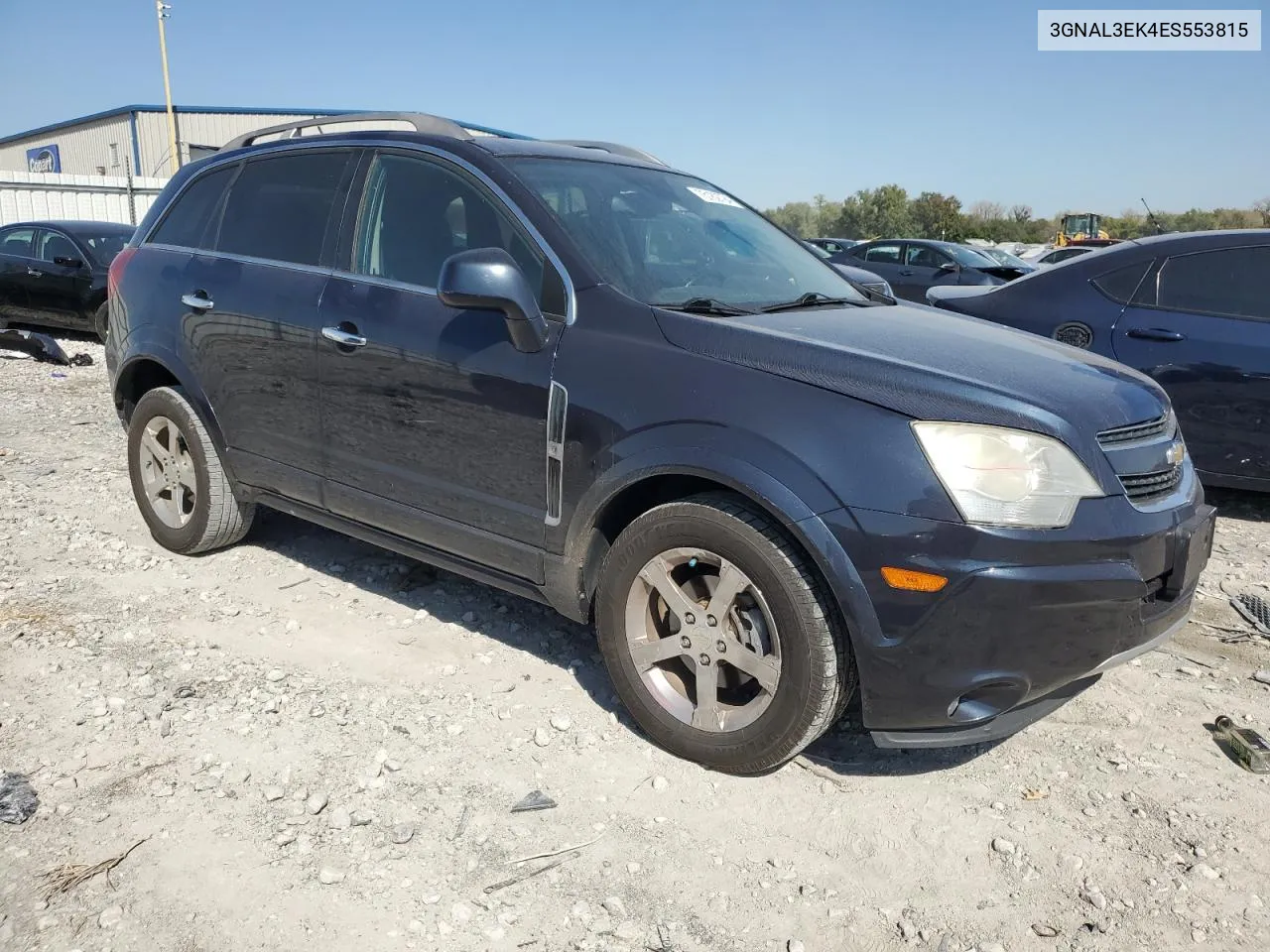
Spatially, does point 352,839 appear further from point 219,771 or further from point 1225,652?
point 1225,652

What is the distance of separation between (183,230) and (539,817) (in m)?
3.29

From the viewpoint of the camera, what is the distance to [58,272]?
37.6 feet

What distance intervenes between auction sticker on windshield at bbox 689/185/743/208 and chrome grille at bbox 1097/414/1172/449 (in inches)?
74.0

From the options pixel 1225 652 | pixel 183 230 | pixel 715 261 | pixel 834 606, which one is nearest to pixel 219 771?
pixel 834 606

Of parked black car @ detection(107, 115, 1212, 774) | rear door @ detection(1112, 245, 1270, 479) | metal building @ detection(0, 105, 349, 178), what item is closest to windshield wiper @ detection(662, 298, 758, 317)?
parked black car @ detection(107, 115, 1212, 774)

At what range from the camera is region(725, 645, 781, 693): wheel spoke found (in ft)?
9.11

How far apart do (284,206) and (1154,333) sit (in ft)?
14.8

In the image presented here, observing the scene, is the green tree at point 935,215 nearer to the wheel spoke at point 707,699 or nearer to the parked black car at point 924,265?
the parked black car at point 924,265

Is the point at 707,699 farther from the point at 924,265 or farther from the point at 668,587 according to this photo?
the point at 924,265

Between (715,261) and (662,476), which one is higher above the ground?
(715,261)

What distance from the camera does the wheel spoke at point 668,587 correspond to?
2932 mm

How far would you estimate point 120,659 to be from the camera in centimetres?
365

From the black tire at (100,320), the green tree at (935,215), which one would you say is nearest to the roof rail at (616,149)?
the black tire at (100,320)

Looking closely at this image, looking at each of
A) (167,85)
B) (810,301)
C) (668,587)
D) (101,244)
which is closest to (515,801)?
(668,587)
